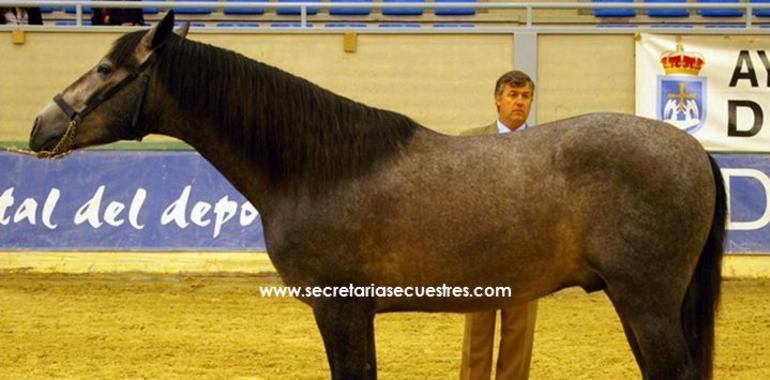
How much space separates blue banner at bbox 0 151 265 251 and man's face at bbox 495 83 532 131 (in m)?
4.59

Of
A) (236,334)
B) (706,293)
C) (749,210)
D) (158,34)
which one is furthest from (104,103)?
(749,210)

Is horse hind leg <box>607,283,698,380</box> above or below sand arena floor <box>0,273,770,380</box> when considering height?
above

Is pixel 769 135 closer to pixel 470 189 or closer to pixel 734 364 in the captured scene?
pixel 734 364

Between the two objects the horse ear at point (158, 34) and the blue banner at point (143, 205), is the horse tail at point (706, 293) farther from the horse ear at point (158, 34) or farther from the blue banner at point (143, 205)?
the blue banner at point (143, 205)

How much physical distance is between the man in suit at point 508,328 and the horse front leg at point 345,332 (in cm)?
133

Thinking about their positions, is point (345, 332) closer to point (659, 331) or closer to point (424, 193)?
point (424, 193)

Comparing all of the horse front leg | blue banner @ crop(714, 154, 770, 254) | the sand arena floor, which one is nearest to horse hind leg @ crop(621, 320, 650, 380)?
the horse front leg

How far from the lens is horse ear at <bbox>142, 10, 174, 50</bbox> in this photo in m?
4.10

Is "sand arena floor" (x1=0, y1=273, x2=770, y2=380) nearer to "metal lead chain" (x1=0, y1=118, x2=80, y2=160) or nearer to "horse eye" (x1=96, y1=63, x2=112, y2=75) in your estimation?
"metal lead chain" (x1=0, y1=118, x2=80, y2=160)

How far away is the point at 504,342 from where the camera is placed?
5320 mm

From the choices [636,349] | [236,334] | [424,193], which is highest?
[424,193]

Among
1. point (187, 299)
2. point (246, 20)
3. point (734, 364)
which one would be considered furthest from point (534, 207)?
point (246, 20)

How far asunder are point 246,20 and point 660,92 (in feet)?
18.0

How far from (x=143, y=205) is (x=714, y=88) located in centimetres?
599
